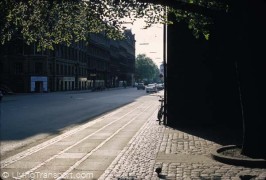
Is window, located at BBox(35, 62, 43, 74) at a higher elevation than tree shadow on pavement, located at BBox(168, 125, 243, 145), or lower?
higher

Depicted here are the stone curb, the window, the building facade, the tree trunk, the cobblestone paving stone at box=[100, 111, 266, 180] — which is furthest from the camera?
the window

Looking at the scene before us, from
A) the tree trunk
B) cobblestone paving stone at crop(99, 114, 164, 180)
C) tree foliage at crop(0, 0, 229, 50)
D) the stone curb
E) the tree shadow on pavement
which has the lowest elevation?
the tree shadow on pavement

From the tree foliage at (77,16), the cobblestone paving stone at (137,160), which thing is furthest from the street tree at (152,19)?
the cobblestone paving stone at (137,160)

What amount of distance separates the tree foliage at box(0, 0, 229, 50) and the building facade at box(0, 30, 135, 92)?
32.2m

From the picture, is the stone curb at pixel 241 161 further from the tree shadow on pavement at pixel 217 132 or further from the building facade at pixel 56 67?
the building facade at pixel 56 67

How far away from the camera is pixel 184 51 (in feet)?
56.2

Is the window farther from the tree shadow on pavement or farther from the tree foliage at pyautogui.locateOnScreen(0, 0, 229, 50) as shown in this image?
the tree foliage at pyautogui.locateOnScreen(0, 0, 229, 50)

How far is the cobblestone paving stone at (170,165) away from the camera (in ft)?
25.3

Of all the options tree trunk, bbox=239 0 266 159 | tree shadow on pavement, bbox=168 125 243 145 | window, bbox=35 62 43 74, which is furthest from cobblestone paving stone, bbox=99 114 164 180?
window, bbox=35 62 43 74

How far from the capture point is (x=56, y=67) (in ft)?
233

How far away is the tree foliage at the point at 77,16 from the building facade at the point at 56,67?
1269 inches

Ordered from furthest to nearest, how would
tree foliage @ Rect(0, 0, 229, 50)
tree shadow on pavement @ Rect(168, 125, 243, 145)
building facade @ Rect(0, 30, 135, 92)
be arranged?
building facade @ Rect(0, 30, 135, 92), tree shadow on pavement @ Rect(168, 125, 243, 145), tree foliage @ Rect(0, 0, 229, 50)

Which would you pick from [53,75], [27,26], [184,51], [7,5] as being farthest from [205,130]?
[53,75]

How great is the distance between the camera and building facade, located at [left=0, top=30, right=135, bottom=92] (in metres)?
62.5
